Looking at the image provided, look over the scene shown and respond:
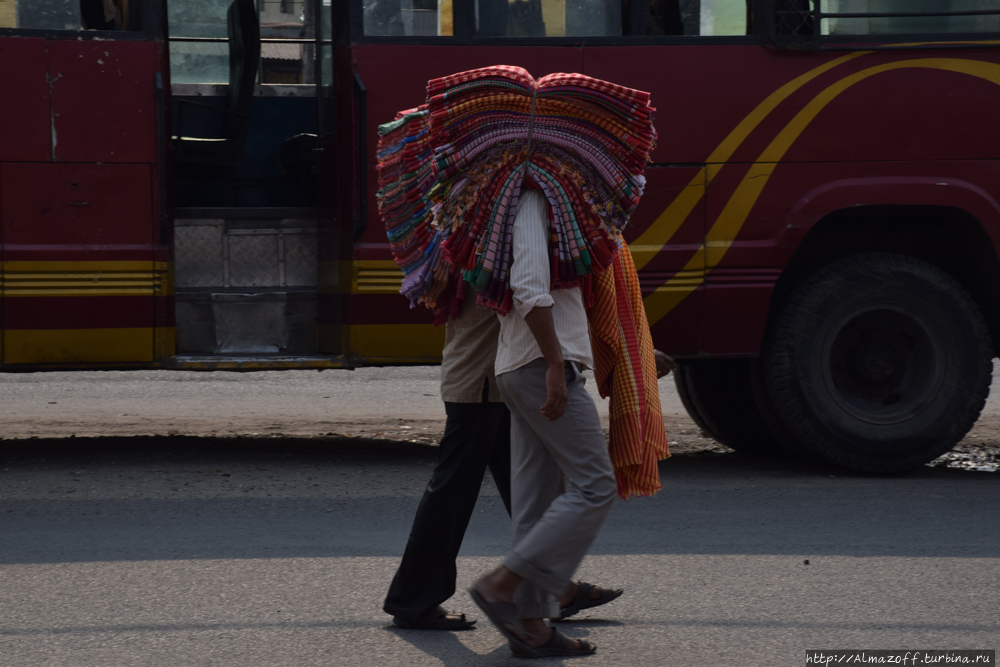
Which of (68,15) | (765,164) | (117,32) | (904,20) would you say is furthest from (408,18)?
(904,20)

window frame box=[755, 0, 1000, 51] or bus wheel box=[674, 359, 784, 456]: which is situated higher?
window frame box=[755, 0, 1000, 51]

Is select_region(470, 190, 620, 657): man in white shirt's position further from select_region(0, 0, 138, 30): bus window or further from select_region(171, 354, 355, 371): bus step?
select_region(0, 0, 138, 30): bus window

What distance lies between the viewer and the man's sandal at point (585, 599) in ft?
12.1

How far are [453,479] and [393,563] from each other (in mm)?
812

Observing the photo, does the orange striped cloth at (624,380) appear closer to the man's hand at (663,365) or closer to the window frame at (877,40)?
the man's hand at (663,365)

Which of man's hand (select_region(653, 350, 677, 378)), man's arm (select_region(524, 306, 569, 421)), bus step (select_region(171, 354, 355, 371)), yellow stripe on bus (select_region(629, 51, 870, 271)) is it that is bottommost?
bus step (select_region(171, 354, 355, 371))

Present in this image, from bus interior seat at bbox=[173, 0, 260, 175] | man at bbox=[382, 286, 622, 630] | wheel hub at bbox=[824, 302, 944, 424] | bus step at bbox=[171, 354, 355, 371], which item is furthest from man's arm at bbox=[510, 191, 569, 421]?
bus interior seat at bbox=[173, 0, 260, 175]

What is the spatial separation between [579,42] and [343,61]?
1.21 metres

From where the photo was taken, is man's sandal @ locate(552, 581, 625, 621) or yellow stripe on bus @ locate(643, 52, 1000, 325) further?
yellow stripe on bus @ locate(643, 52, 1000, 325)

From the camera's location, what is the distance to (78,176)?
5.84 metres

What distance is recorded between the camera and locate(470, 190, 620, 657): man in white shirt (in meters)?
3.15

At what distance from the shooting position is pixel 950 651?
11.2 ft

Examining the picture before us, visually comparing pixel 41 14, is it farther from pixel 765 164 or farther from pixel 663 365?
pixel 663 365

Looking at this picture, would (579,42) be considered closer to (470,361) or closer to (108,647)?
(470,361)
